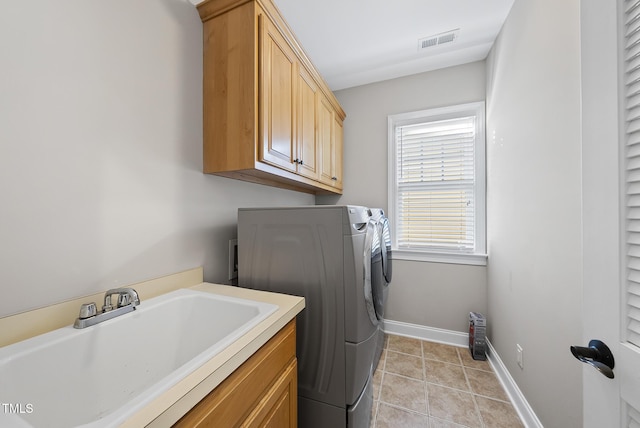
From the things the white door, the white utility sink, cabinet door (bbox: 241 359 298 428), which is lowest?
cabinet door (bbox: 241 359 298 428)

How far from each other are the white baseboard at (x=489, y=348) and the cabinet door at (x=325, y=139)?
1646 millimetres

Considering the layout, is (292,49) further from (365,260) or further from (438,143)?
(438,143)

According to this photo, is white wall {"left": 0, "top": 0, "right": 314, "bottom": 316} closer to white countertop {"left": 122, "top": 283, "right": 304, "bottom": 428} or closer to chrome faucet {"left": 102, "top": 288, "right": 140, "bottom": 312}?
chrome faucet {"left": 102, "top": 288, "right": 140, "bottom": 312}

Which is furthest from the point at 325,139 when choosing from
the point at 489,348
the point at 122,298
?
the point at 489,348

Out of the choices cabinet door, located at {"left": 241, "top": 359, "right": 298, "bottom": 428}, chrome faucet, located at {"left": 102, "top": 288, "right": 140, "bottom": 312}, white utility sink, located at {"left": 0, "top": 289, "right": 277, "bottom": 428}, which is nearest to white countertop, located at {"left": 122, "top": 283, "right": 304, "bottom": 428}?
white utility sink, located at {"left": 0, "top": 289, "right": 277, "bottom": 428}

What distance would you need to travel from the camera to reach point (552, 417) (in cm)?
110

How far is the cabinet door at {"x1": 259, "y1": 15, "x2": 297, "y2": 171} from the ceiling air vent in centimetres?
117

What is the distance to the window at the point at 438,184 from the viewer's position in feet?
7.13

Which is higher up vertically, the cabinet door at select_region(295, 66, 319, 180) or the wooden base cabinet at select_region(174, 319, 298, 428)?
the cabinet door at select_region(295, 66, 319, 180)

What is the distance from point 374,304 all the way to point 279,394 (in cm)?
68

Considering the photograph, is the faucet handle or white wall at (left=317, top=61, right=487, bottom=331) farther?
white wall at (left=317, top=61, right=487, bottom=331)

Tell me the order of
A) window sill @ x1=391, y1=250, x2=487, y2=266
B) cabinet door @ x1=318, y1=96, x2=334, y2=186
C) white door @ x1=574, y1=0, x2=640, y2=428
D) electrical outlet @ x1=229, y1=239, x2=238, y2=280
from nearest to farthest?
1. white door @ x1=574, y1=0, x2=640, y2=428
2. electrical outlet @ x1=229, y1=239, x2=238, y2=280
3. cabinet door @ x1=318, y1=96, x2=334, y2=186
4. window sill @ x1=391, y1=250, x2=487, y2=266

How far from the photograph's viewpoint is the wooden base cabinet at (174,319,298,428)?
521mm

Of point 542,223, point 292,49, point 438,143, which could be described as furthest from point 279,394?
point 438,143
